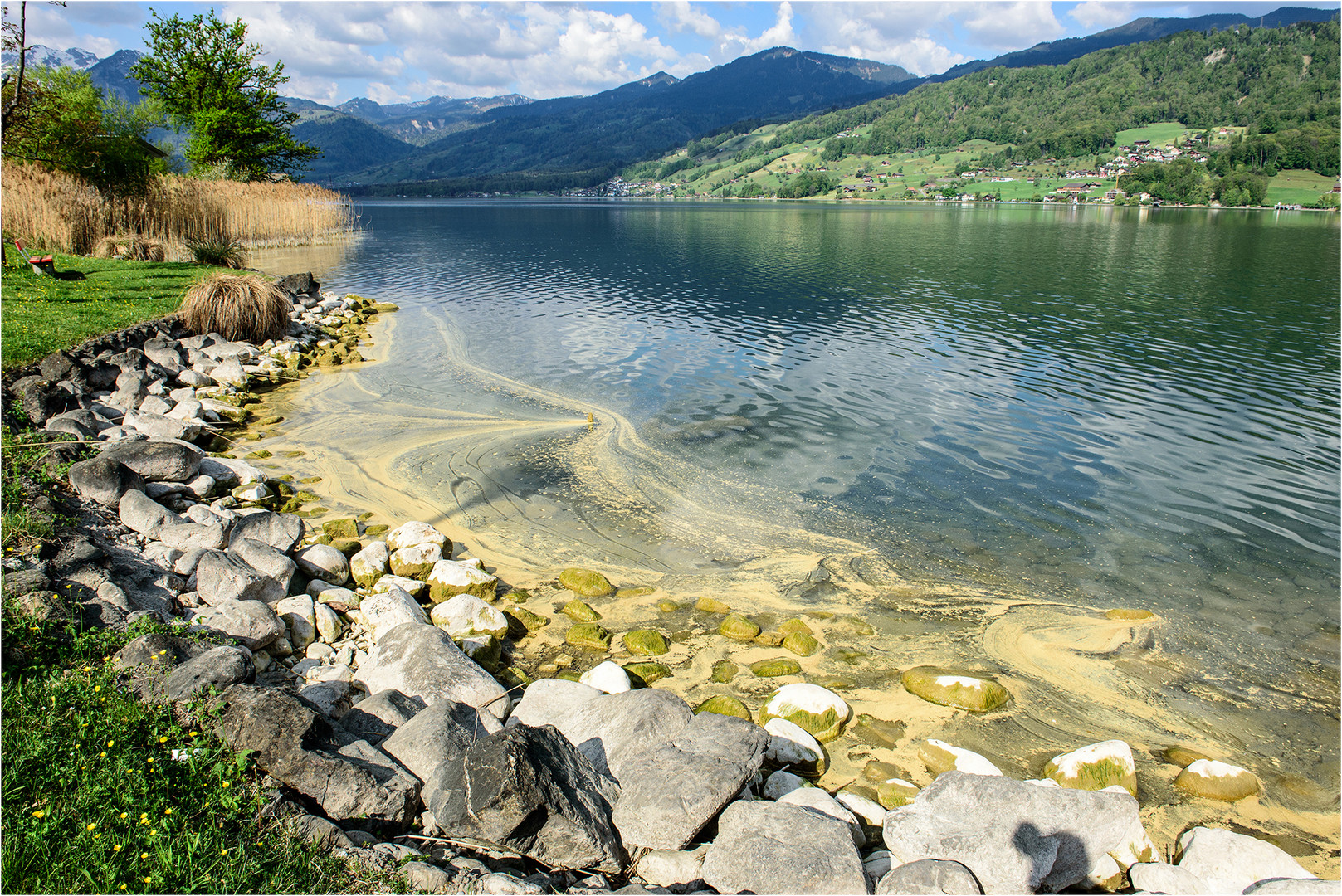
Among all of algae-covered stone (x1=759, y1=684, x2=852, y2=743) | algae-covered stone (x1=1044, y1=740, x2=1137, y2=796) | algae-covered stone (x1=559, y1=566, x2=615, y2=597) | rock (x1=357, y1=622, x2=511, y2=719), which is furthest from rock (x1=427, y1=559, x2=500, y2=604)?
algae-covered stone (x1=1044, y1=740, x2=1137, y2=796)

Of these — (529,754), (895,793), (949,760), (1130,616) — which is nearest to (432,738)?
(529,754)

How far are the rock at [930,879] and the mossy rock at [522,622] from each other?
526 centimetres

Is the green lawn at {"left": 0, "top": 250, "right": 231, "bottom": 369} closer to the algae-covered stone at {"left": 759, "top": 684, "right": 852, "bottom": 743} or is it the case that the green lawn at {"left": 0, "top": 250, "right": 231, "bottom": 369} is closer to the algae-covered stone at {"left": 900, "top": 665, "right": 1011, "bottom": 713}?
the algae-covered stone at {"left": 759, "top": 684, "right": 852, "bottom": 743}

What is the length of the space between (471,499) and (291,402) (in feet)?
28.1

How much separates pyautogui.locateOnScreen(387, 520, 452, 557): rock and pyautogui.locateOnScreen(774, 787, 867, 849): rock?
6435mm

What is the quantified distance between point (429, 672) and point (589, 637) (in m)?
2.18

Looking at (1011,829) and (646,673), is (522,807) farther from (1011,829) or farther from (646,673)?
(1011,829)

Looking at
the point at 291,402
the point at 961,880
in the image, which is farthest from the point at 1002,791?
the point at 291,402

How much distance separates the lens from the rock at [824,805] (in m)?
5.54

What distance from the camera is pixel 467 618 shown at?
8672 millimetres

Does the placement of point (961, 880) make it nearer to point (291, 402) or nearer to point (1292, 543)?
point (1292, 543)

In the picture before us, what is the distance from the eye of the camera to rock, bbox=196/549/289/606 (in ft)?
26.1

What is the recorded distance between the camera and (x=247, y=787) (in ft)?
15.6

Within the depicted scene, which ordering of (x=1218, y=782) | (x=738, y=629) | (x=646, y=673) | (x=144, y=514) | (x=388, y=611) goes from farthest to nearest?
(x=144, y=514)
(x=738, y=629)
(x=388, y=611)
(x=646, y=673)
(x=1218, y=782)
